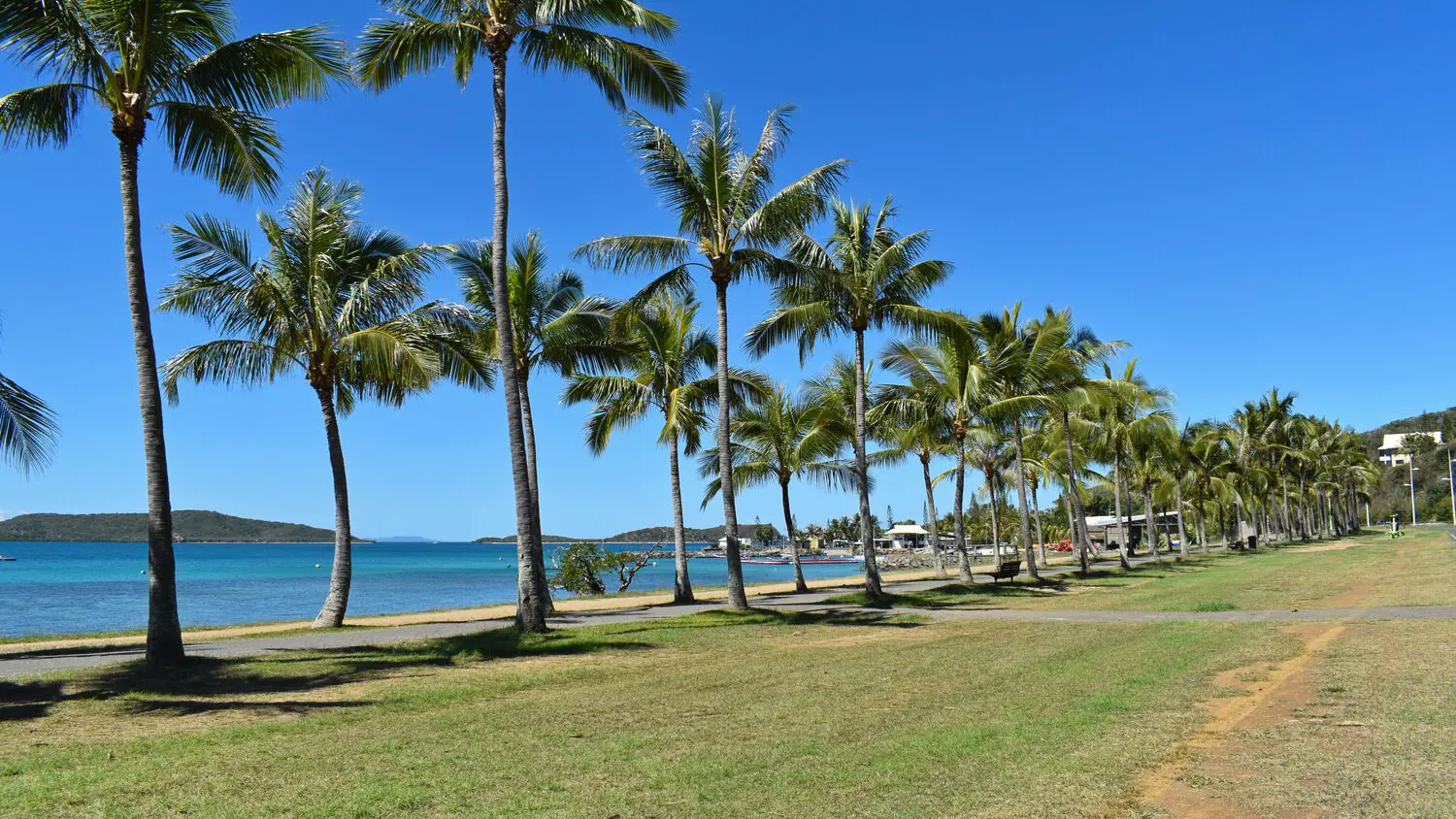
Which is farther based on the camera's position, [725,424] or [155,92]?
[725,424]

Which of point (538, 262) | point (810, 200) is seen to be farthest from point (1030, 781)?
point (538, 262)

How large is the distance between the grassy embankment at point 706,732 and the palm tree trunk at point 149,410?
1.06m

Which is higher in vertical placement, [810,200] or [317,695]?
[810,200]

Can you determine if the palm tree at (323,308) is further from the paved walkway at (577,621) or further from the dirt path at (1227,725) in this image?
the dirt path at (1227,725)

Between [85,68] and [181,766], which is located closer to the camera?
[181,766]

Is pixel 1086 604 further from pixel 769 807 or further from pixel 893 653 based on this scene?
pixel 769 807

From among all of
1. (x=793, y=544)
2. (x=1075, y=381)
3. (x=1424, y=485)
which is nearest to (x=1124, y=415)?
(x=1075, y=381)

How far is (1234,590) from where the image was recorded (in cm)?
2433

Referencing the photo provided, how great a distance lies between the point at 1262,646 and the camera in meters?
12.5

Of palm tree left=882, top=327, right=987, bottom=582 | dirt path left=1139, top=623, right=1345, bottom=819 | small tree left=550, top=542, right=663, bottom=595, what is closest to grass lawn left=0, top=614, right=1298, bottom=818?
dirt path left=1139, top=623, right=1345, bottom=819

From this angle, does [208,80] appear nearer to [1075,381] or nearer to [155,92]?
[155,92]

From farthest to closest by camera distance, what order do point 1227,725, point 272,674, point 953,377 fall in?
point 953,377, point 272,674, point 1227,725

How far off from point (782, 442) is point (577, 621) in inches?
504

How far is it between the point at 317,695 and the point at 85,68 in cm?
885
